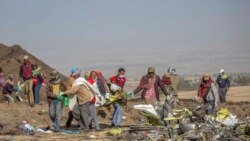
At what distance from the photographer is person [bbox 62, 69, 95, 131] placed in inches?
594

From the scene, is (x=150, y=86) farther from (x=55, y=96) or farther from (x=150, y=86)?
(x=55, y=96)

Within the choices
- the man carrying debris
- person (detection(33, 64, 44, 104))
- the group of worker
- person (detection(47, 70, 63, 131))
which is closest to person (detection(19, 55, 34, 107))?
person (detection(33, 64, 44, 104))

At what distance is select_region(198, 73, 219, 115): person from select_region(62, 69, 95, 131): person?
13.5 feet

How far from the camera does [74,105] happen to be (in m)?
15.4

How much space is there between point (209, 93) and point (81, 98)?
4531 mm

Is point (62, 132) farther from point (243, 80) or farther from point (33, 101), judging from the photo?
point (243, 80)

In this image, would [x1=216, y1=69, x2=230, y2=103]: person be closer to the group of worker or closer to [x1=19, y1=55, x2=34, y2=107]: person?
the group of worker

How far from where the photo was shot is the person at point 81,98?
1509 cm

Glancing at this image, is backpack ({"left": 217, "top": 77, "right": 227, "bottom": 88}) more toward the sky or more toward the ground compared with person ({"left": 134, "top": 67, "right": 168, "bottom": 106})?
more toward the sky

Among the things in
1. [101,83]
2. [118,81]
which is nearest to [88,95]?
[101,83]

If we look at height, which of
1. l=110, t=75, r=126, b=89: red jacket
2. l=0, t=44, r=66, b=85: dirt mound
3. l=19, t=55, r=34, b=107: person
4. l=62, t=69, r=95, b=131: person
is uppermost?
l=0, t=44, r=66, b=85: dirt mound

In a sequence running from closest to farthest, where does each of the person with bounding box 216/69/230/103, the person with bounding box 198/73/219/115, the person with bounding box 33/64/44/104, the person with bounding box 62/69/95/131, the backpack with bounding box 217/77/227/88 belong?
the person with bounding box 62/69/95/131 → the person with bounding box 198/73/219/115 → the person with bounding box 33/64/44/104 → the person with bounding box 216/69/230/103 → the backpack with bounding box 217/77/227/88

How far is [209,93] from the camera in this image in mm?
17547

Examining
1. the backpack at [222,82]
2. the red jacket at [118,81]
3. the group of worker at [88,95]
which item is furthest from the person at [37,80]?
the backpack at [222,82]
